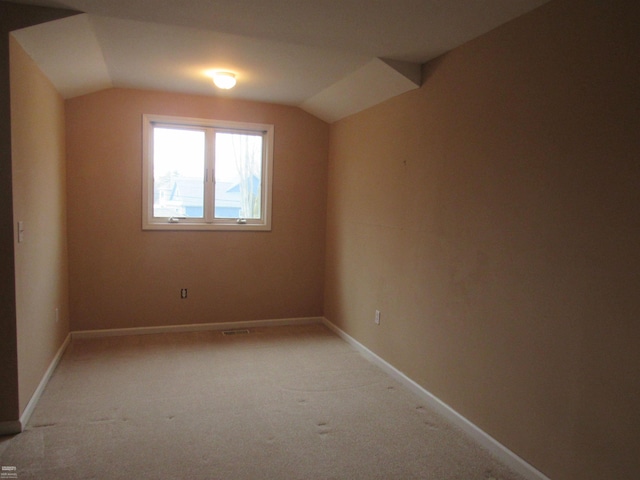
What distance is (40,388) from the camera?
2.89 meters

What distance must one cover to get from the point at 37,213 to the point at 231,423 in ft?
6.28

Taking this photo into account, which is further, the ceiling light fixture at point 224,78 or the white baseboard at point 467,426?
the ceiling light fixture at point 224,78

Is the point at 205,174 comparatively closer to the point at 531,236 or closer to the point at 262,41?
the point at 262,41

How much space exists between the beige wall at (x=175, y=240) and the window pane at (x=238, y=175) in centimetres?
21

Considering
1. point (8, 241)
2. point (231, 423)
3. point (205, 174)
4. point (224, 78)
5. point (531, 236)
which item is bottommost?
point (231, 423)

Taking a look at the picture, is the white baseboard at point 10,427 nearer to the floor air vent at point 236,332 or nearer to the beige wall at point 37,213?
the beige wall at point 37,213

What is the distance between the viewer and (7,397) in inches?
94.7

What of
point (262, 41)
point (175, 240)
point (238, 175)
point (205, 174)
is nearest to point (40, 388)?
point (175, 240)

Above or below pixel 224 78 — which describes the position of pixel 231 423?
below

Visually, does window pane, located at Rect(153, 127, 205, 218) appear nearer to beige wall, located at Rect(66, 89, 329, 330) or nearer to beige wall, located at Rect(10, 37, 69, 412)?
beige wall, located at Rect(66, 89, 329, 330)

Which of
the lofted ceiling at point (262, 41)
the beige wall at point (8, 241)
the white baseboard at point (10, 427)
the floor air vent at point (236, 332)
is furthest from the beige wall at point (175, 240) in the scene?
the white baseboard at point (10, 427)

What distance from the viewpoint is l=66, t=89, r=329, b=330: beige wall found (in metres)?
3.98

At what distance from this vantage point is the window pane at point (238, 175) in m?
4.48

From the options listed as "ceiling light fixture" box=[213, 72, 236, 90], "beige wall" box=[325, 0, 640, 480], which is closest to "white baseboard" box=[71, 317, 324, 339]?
"beige wall" box=[325, 0, 640, 480]
